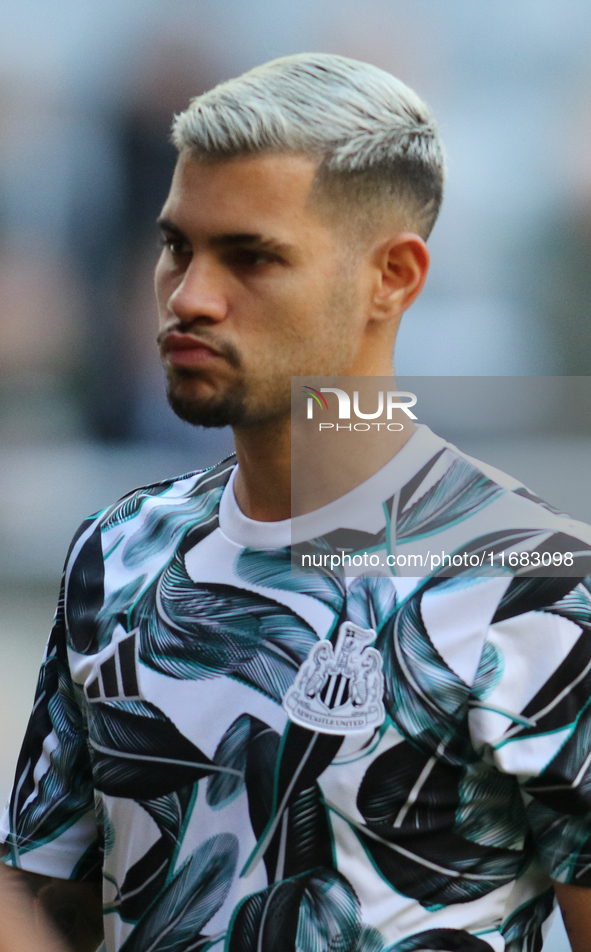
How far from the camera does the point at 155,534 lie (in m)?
1.33

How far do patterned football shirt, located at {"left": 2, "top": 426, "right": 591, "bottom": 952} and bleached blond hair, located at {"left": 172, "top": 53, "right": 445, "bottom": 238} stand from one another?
0.27 meters

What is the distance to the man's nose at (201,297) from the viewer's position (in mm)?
1118

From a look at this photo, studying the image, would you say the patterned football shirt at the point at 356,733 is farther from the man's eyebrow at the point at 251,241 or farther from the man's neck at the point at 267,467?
the man's eyebrow at the point at 251,241

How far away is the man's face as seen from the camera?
3.66 feet

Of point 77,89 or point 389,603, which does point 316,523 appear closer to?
point 389,603

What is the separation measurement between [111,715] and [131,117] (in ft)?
7.20

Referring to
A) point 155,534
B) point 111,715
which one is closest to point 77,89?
point 155,534

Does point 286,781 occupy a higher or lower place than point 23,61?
lower

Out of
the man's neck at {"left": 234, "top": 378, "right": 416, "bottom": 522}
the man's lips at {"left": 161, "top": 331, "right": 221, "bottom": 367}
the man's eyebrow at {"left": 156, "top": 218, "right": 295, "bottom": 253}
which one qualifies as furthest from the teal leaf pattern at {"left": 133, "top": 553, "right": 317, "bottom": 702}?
the man's eyebrow at {"left": 156, "top": 218, "right": 295, "bottom": 253}

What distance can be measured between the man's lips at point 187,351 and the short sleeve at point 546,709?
0.39 meters

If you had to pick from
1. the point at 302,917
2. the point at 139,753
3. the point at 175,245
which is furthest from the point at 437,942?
the point at 175,245

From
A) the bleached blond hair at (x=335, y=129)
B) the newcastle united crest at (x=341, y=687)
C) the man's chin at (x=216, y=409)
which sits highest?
the bleached blond hair at (x=335, y=129)

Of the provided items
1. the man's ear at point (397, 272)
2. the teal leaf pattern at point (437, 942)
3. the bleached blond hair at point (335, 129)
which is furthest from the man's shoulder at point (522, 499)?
the teal leaf pattern at point (437, 942)

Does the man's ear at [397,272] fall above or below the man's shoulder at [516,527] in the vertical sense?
above
